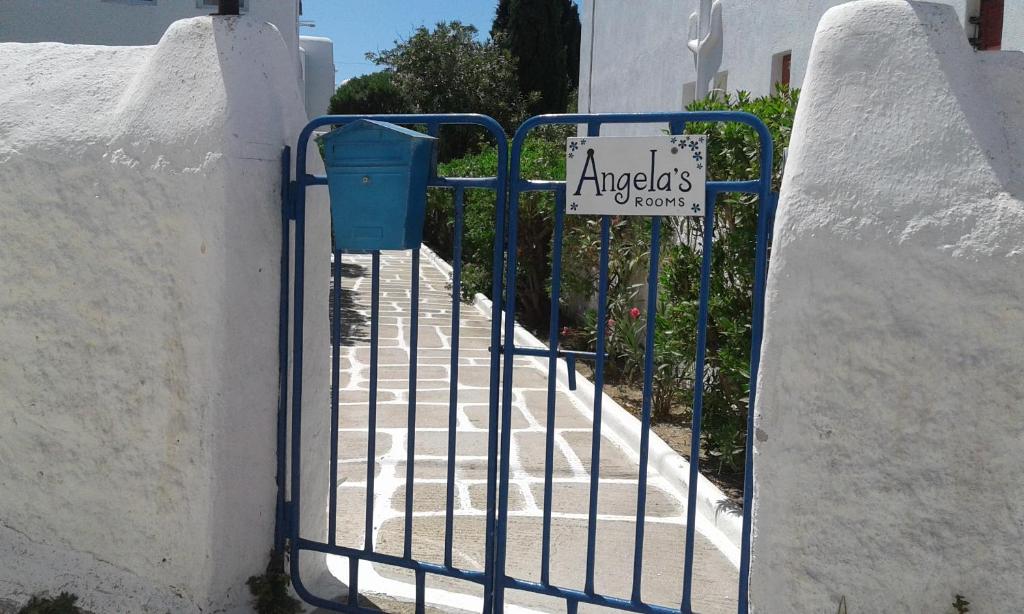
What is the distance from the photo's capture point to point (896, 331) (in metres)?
2.61

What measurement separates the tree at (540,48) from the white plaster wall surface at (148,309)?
28.2 metres

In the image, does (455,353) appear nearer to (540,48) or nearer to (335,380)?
(335,380)

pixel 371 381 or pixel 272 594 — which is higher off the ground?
pixel 371 381

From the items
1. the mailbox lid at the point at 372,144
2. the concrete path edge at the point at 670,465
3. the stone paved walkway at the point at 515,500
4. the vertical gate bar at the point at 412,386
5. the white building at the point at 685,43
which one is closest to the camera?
the mailbox lid at the point at 372,144

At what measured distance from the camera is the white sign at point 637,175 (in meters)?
3.06

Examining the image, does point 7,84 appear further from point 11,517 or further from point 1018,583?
point 1018,583

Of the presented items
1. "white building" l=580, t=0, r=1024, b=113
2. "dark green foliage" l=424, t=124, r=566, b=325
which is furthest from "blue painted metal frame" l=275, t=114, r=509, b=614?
"dark green foliage" l=424, t=124, r=566, b=325

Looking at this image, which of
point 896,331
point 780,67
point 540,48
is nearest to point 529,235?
point 780,67

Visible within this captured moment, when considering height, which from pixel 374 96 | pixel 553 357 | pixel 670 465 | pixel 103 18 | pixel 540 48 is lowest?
pixel 670 465

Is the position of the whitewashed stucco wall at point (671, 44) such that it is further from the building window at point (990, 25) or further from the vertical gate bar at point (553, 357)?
the vertical gate bar at point (553, 357)

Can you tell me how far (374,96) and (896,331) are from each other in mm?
31129

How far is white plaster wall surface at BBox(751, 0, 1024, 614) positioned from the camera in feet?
8.30

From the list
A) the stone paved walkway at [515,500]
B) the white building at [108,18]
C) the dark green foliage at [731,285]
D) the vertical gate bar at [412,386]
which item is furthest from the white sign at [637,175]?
the white building at [108,18]

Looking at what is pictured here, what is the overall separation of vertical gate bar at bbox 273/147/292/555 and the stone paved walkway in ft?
1.83
